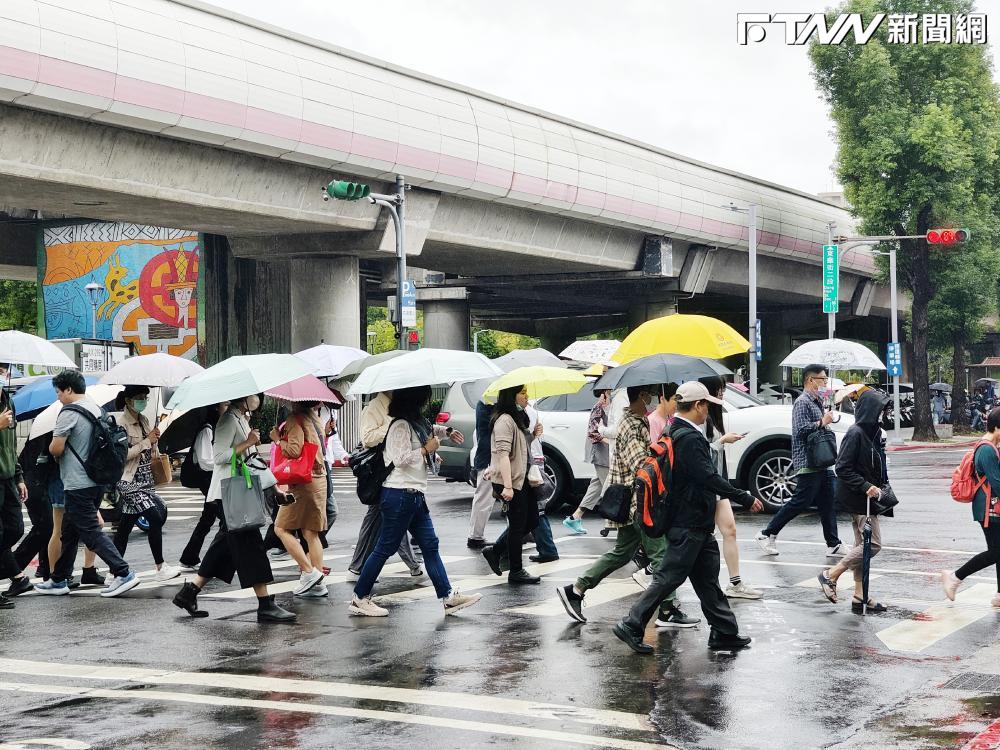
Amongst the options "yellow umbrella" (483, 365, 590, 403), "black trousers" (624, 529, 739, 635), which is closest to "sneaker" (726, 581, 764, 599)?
"black trousers" (624, 529, 739, 635)

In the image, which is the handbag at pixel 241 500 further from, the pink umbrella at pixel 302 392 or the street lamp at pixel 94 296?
the street lamp at pixel 94 296

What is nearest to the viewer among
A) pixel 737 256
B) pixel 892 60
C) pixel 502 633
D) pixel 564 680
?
pixel 564 680

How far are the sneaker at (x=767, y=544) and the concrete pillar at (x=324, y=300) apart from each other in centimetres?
1841

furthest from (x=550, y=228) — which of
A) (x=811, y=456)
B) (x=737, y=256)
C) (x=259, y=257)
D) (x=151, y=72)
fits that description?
(x=811, y=456)

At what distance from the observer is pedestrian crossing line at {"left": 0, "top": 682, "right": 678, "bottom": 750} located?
20.7ft

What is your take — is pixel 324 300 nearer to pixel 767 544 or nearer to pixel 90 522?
pixel 767 544

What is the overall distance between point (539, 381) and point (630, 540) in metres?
2.53

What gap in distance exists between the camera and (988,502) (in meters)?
9.98

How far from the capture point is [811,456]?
13.4 meters

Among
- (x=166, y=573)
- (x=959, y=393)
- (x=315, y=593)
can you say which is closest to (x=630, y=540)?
(x=315, y=593)

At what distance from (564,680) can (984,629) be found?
3.36 metres

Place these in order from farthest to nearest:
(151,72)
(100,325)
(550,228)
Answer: (100,325), (550,228), (151,72)

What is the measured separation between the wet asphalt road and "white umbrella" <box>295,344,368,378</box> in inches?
169

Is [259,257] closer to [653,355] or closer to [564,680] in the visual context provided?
[653,355]
